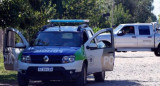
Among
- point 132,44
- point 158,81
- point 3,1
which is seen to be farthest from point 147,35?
point 3,1

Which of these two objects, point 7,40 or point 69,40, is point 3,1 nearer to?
point 7,40

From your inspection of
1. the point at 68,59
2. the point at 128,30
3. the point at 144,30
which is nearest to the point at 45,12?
the point at 68,59

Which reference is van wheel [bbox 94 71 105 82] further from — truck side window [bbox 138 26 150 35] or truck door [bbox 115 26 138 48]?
truck side window [bbox 138 26 150 35]

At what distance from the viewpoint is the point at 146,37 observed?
30.2m

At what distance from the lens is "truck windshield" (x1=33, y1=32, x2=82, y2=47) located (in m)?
14.4

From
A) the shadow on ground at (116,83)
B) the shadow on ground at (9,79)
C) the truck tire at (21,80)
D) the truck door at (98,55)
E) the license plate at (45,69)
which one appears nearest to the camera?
the license plate at (45,69)

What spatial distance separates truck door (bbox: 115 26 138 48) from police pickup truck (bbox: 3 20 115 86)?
14.5 meters

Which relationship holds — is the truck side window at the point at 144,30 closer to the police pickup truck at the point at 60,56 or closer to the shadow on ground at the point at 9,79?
the shadow on ground at the point at 9,79

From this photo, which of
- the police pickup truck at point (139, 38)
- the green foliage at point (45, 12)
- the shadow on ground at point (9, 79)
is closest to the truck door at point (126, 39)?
the police pickup truck at point (139, 38)

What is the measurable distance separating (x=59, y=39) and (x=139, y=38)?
1626 centimetres

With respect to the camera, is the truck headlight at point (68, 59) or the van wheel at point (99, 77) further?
the van wheel at point (99, 77)

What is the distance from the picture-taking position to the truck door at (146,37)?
30141 mm

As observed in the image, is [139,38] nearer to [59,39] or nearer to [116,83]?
[116,83]

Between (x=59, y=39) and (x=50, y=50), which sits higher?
(x=59, y=39)
